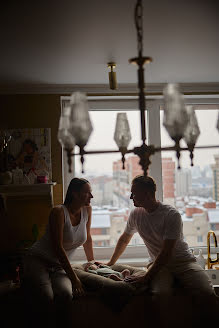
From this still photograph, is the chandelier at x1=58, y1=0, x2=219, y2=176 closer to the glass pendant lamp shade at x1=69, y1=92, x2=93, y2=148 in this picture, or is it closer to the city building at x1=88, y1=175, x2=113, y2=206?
the glass pendant lamp shade at x1=69, y1=92, x2=93, y2=148

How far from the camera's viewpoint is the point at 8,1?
169cm

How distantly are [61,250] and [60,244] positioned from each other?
40mm

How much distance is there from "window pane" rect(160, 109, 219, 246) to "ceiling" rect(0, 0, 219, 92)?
71 centimetres

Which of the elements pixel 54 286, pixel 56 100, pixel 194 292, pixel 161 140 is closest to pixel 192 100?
pixel 161 140

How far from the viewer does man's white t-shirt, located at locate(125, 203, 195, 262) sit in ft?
8.16

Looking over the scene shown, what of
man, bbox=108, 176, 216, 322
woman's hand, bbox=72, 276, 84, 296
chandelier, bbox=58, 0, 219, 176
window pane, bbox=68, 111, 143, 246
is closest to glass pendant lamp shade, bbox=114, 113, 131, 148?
chandelier, bbox=58, 0, 219, 176

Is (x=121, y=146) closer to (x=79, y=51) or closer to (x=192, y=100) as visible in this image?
(x=79, y=51)

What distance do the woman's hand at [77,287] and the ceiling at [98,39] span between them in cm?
150

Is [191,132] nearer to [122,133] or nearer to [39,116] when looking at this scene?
[122,133]

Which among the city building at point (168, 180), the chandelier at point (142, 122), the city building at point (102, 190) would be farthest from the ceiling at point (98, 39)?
the city building at point (102, 190)

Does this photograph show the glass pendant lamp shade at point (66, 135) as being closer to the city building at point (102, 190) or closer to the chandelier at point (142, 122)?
the chandelier at point (142, 122)

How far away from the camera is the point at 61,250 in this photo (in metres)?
2.43

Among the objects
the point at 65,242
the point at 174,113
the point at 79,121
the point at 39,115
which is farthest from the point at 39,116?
the point at 174,113

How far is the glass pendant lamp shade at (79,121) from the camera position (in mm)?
1524
